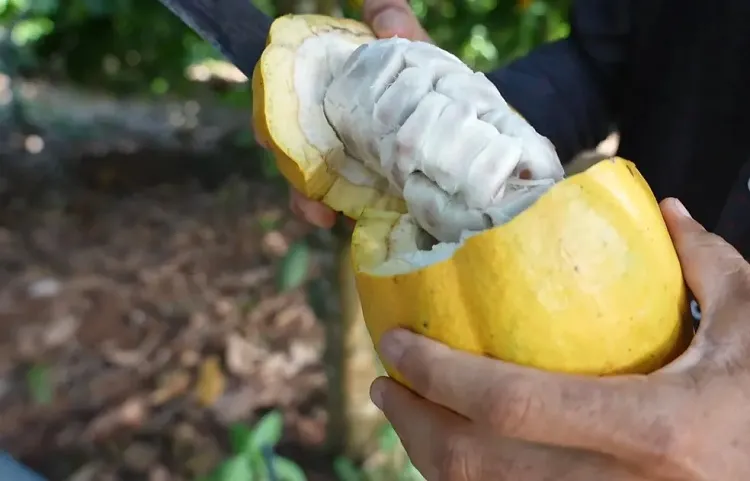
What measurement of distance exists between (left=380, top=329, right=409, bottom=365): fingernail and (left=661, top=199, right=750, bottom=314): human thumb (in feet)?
0.56

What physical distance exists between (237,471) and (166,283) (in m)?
0.77

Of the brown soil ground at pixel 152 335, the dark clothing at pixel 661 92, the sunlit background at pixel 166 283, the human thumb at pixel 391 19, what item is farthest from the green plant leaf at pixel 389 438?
the human thumb at pixel 391 19

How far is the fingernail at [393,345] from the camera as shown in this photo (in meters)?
0.45

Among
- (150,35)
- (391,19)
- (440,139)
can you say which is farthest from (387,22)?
(150,35)

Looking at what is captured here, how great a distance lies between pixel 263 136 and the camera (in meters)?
0.64

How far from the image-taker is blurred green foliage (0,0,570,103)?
120 centimetres

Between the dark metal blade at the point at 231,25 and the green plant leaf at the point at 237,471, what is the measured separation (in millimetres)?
407

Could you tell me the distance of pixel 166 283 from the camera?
1528 mm

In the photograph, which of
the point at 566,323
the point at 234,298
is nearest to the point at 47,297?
the point at 234,298

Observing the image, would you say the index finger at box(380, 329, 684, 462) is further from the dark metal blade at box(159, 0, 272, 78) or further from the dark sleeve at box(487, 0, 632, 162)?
the dark sleeve at box(487, 0, 632, 162)

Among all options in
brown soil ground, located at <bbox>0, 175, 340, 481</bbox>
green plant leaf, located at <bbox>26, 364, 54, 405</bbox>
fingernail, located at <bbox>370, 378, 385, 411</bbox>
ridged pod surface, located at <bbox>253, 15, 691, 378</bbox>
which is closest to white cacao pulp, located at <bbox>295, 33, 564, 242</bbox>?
ridged pod surface, located at <bbox>253, 15, 691, 378</bbox>

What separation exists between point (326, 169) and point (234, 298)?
37.5 inches

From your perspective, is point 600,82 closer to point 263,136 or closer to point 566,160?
point 566,160

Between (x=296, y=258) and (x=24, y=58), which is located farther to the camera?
(x=24, y=58)
